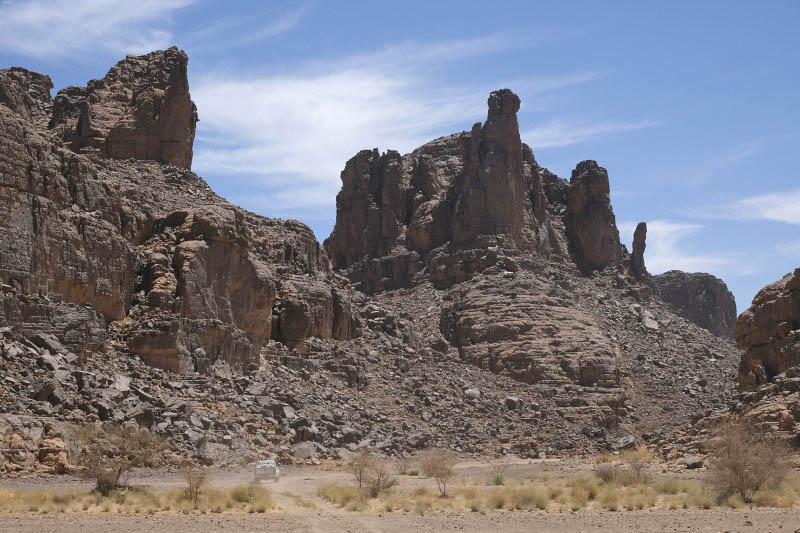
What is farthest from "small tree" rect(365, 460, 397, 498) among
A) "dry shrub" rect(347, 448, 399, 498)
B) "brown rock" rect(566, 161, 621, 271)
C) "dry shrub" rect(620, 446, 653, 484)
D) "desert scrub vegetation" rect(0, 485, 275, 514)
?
"brown rock" rect(566, 161, 621, 271)

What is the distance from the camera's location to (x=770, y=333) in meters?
47.2

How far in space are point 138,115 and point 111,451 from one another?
133ft

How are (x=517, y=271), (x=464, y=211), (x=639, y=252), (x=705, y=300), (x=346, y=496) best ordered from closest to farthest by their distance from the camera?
1. (x=346, y=496)
2. (x=517, y=271)
3. (x=464, y=211)
4. (x=639, y=252)
5. (x=705, y=300)

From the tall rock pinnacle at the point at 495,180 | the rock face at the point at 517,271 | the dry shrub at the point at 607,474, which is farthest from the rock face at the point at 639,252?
the dry shrub at the point at 607,474

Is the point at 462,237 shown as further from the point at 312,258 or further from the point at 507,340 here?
the point at 312,258

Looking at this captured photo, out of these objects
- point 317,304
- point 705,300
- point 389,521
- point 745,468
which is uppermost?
point 705,300

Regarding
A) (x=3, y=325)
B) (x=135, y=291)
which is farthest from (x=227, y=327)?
(x=3, y=325)

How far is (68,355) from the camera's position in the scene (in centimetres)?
4581

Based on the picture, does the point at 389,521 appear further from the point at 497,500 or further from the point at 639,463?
the point at 639,463

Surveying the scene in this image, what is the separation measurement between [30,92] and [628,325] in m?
56.8

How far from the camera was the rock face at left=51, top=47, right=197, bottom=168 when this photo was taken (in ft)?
242

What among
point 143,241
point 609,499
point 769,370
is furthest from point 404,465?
point 143,241

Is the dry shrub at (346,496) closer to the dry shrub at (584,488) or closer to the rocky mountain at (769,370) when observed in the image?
the dry shrub at (584,488)

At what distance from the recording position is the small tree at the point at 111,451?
34.0 metres
